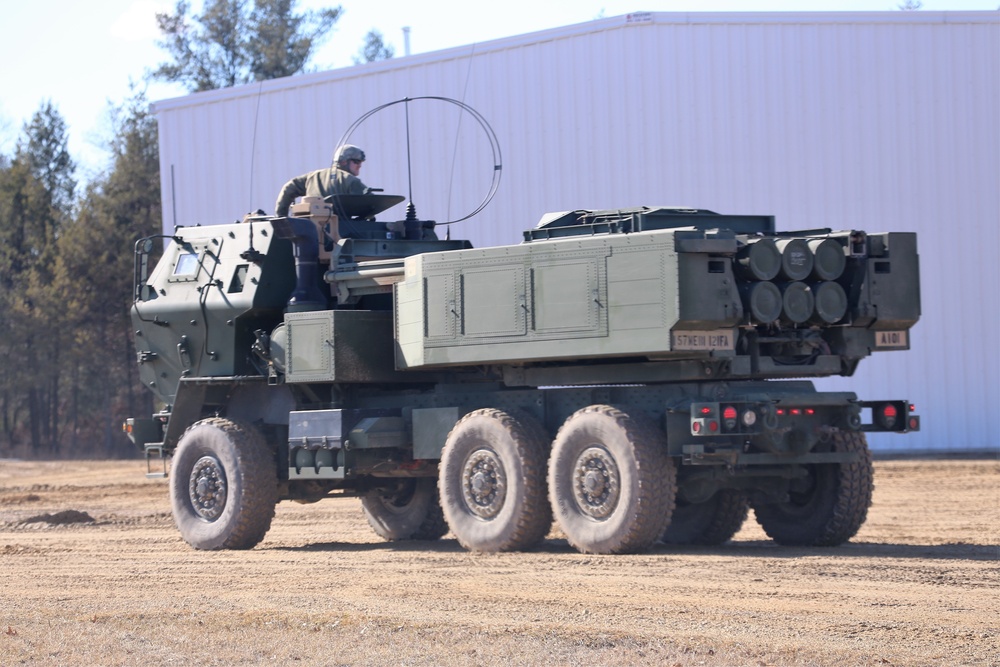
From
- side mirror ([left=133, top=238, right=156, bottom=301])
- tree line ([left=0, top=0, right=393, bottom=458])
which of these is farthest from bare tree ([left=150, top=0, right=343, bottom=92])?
side mirror ([left=133, top=238, right=156, bottom=301])

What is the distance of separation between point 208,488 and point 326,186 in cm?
310

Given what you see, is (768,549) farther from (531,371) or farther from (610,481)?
(531,371)

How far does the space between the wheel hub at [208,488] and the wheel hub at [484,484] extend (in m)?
2.69

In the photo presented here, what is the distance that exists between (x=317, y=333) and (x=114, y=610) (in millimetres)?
4506

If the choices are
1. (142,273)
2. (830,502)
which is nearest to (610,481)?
(830,502)

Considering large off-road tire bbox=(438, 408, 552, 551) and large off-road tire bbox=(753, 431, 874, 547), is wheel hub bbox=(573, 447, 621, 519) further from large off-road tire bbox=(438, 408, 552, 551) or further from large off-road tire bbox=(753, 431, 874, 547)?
large off-road tire bbox=(753, 431, 874, 547)

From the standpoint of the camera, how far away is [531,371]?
12711 mm

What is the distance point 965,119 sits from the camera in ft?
82.6

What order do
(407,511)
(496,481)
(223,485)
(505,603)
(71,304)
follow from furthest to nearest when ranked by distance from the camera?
(71,304)
(407,511)
(223,485)
(496,481)
(505,603)

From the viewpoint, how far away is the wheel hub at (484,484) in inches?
487

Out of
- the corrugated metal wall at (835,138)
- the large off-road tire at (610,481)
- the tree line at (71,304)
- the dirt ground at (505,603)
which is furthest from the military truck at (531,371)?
the tree line at (71,304)

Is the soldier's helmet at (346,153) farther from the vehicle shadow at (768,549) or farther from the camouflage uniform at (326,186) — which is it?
the vehicle shadow at (768,549)

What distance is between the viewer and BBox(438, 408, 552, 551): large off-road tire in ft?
39.9

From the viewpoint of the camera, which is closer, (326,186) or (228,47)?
(326,186)
